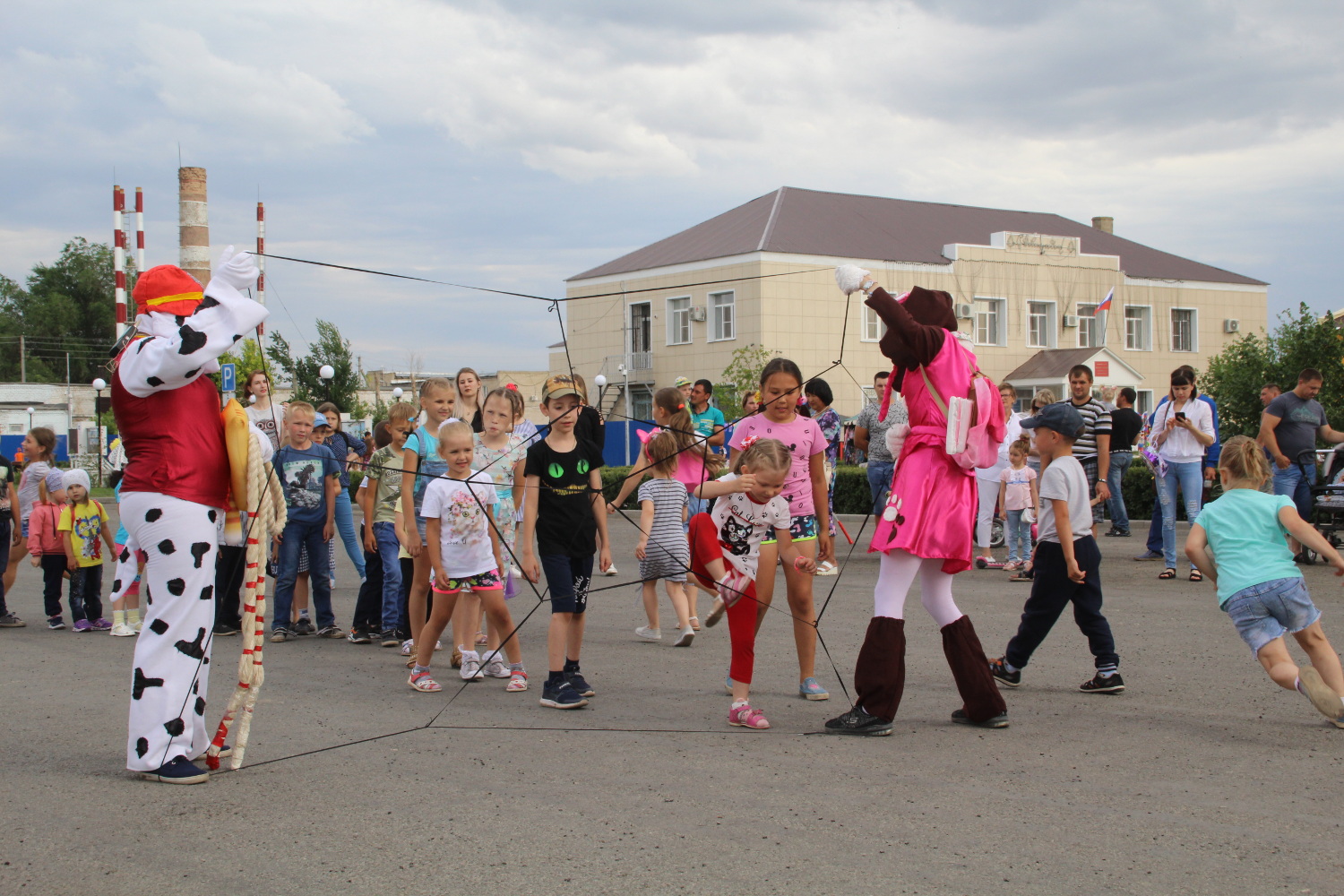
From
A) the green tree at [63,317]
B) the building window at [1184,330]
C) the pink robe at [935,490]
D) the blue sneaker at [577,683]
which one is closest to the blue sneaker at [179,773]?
the blue sneaker at [577,683]

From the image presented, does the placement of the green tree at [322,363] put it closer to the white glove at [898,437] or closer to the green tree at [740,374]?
the green tree at [740,374]

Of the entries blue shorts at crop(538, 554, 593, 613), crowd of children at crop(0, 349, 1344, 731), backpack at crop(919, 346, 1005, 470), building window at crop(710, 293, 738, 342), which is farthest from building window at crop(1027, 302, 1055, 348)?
backpack at crop(919, 346, 1005, 470)

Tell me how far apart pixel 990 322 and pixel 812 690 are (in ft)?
128

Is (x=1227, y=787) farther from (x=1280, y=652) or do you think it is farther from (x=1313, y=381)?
(x=1313, y=381)

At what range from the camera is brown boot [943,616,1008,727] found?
5.30m

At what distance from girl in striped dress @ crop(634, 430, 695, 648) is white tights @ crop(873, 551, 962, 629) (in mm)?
2940

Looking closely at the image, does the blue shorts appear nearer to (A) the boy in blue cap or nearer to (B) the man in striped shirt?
(A) the boy in blue cap

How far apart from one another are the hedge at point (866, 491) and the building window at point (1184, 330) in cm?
3160

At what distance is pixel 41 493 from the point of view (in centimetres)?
943

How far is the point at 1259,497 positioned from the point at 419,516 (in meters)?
4.60

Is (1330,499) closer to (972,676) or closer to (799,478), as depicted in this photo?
(799,478)

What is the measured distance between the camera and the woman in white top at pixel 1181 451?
10812 mm

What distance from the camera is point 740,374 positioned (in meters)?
37.4

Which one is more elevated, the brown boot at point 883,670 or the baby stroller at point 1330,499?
the baby stroller at point 1330,499
